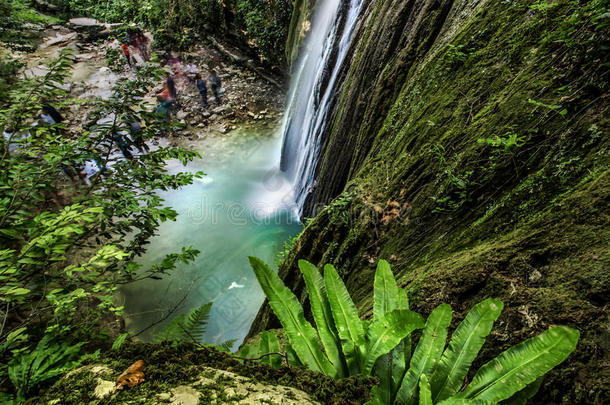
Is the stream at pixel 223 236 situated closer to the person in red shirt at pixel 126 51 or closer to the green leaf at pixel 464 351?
the green leaf at pixel 464 351

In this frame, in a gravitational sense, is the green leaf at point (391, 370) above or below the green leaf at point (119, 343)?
below

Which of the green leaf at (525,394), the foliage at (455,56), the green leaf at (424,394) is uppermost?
the foliage at (455,56)

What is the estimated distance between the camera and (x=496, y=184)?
1.99 m

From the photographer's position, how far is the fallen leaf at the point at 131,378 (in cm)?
92

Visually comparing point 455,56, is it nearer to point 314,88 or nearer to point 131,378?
point 131,378

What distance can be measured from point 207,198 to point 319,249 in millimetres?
6456

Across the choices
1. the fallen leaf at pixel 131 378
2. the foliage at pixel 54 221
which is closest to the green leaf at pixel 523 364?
the fallen leaf at pixel 131 378

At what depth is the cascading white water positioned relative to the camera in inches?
245

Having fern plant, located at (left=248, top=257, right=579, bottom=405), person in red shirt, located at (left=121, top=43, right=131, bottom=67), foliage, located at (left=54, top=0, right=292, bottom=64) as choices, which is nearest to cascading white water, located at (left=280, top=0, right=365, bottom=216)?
foliage, located at (left=54, top=0, right=292, bottom=64)

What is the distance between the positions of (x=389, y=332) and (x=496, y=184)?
1.47 metres

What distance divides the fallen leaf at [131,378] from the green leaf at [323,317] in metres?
0.81

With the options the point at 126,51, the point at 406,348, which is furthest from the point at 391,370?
the point at 126,51

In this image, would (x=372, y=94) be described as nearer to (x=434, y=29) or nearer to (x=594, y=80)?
(x=434, y=29)

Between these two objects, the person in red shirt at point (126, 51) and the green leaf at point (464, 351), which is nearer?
the green leaf at point (464, 351)
